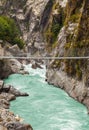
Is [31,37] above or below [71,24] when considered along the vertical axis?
below

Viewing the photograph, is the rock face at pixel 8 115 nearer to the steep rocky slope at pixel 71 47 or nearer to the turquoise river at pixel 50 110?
the turquoise river at pixel 50 110

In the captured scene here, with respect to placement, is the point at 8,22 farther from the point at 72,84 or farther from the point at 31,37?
the point at 72,84

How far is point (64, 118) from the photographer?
1050 inches

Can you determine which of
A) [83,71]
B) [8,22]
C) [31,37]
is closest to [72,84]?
[83,71]

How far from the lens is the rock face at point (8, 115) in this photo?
21.7 m

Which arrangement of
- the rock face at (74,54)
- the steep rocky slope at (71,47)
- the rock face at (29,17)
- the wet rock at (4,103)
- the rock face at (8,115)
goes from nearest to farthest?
the rock face at (8,115), the wet rock at (4,103), the rock face at (74,54), the steep rocky slope at (71,47), the rock face at (29,17)

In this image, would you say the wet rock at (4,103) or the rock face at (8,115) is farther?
the wet rock at (4,103)

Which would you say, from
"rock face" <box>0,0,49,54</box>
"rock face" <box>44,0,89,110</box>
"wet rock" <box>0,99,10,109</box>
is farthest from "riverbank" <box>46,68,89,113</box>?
"rock face" <box>0,0,49,54</box>

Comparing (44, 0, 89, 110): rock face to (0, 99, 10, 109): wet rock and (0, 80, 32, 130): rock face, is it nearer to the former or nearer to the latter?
(0, 80, 32, 130): rock face

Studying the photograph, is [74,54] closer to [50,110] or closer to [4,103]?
[50,110]

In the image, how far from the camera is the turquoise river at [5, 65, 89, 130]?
2508 cm

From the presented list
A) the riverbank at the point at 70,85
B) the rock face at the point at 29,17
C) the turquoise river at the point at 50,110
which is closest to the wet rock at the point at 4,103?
the turquoise river at the point at 50,110

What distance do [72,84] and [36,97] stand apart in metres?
4.11

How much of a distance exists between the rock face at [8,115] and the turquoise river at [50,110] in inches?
31.3
